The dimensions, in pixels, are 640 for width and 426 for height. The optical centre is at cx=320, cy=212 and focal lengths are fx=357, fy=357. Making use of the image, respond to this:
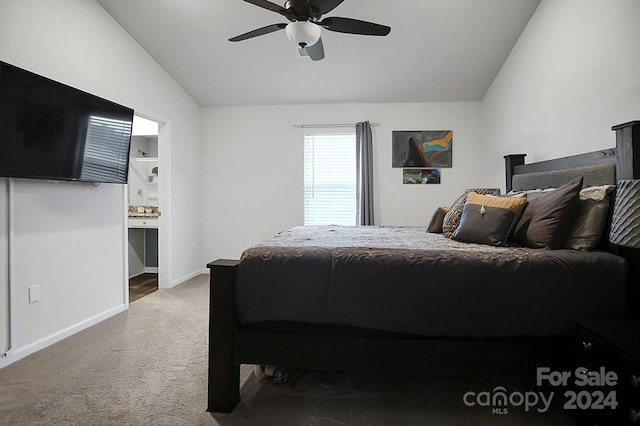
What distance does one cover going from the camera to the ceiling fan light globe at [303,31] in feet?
7.50

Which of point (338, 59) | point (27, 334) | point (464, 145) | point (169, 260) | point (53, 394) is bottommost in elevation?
point (53, 394)

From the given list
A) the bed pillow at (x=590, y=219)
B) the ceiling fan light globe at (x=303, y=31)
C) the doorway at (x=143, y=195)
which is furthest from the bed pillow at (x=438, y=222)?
the doorway at (x=143, y=195)

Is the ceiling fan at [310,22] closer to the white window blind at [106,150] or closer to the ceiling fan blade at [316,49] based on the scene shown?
the ceiling fan blade at [316,49]

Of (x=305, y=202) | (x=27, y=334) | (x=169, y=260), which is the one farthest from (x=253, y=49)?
(x=27, y=334)

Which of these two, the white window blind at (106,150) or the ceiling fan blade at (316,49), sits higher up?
the ceiling fan blade at (316,49)

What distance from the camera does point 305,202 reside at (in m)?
5.10

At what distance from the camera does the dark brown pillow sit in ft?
7.22

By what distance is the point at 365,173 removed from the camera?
15.7 ft

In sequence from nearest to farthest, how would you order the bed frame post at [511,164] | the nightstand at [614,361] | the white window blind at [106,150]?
the nightstand at [614,361] → the white window blind at [106,150] → the bed frame post at [511,164]

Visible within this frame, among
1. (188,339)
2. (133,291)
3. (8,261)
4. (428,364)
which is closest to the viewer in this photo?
A: (428,364)

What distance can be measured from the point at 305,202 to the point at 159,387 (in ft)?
11.0

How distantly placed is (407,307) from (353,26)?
6.13 ft

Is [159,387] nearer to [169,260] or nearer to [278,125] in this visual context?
[169,260]

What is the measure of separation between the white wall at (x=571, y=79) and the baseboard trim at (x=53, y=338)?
419cm
